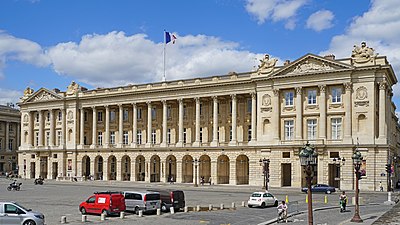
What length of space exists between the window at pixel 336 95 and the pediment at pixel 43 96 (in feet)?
186

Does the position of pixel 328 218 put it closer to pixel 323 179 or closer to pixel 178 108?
pixel 323 179

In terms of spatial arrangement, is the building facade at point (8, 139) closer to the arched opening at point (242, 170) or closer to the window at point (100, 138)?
the window at point (100, 138)

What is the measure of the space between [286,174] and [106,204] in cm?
4835

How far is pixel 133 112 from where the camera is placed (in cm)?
10338

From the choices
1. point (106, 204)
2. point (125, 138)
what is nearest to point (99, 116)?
point (125, 138)

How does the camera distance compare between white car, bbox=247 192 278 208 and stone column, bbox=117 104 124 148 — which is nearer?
white car, bbox=247 192 278 208

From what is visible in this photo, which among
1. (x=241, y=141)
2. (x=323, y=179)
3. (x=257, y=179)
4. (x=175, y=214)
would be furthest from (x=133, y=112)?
(x=175, y=214)

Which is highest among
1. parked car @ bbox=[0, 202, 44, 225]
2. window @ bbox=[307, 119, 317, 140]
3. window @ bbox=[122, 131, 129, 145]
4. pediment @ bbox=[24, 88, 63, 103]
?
pediment @ bbox=[24, 88, 63, 103]

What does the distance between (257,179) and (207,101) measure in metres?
18.1

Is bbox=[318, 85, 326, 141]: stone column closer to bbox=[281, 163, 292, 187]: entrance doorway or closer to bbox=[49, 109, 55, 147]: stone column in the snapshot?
bbox=[281, 163, 292, 187]: entrance doorway

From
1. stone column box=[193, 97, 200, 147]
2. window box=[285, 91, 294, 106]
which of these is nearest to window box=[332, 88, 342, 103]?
window box=[285, 91, 294, 106]

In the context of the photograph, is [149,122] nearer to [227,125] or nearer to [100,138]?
[227,125]

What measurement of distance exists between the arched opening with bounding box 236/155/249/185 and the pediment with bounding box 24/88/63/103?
41738 millimetres

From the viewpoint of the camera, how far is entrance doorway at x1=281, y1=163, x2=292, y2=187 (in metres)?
81.9
